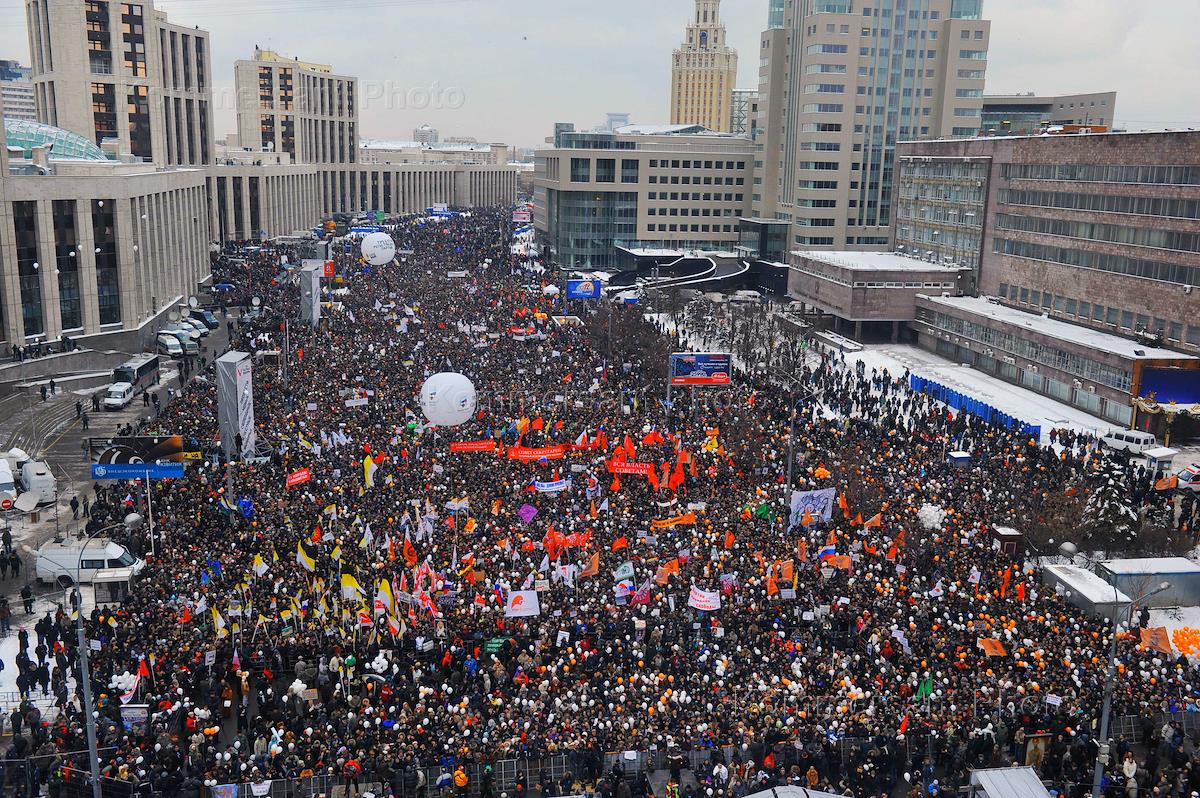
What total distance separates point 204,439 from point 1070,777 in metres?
27.2

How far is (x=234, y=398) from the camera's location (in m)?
30.7

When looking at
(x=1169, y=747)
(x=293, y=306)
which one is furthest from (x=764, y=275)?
(x=1169, y=747)

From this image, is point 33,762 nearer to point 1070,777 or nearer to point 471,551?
point 471,551

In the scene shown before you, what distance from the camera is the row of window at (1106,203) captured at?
43688 millimetres

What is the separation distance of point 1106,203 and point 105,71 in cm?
7005

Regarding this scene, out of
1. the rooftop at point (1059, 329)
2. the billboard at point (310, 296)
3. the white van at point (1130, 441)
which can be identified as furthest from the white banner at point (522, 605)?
the billboard at point (310, 296)

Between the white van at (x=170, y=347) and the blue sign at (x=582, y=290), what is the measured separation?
955 inches

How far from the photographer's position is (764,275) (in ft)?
268

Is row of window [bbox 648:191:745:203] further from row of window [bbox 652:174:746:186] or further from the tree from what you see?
the tree

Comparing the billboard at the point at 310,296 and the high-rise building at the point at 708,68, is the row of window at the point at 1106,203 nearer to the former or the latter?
the billboard at the point at 310,296

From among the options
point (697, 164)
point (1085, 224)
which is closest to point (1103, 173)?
point (1085, 224)

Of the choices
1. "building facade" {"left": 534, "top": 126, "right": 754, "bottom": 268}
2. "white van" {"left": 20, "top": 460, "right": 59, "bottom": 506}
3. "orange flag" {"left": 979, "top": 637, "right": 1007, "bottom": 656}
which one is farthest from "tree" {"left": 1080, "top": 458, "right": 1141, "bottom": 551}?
"building facade" {"left": 534, "top": 126, "right": 754, "bottom": 268}

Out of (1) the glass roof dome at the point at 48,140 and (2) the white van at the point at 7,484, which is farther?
(1) the glass roof dome at the point at 48,140

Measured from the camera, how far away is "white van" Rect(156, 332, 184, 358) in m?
54.0
